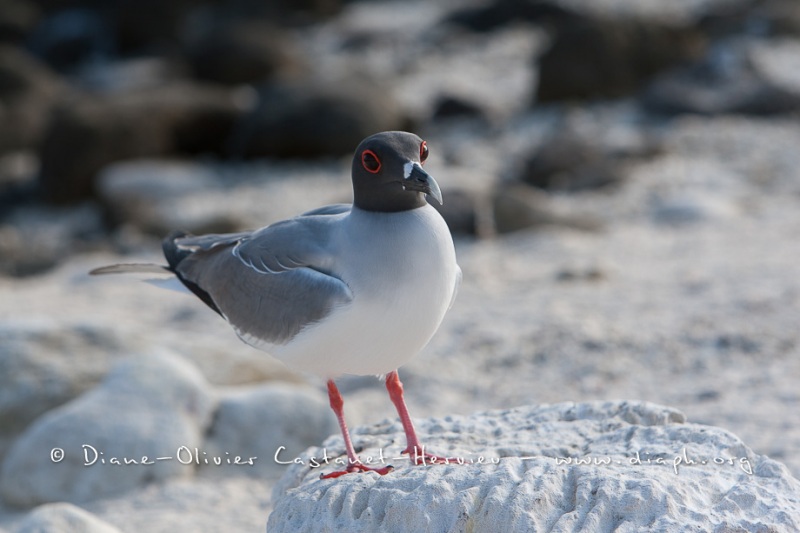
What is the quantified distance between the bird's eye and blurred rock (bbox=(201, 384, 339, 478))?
301 centimetres

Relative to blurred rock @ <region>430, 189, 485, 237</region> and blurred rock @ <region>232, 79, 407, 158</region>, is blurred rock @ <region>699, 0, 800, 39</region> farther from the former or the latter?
blurred rock @ <region>430, 189, 485, 237</region>

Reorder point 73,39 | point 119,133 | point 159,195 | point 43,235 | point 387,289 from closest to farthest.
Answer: point 387,289 < point 159,195 < point 43,235 < point 119,133 < point 73,39

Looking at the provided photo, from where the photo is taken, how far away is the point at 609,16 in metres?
17.2

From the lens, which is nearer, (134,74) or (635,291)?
(635,291)

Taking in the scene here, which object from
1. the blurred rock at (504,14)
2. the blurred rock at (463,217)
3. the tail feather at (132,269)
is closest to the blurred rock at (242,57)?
the blurred rock at (504,14)

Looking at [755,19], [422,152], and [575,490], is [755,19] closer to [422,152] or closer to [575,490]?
[422,152]

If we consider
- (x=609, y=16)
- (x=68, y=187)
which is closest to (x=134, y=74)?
(x=68, y=187)

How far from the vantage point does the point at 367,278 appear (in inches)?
145

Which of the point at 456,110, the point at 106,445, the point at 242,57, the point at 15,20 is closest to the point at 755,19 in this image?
the point at 456,110

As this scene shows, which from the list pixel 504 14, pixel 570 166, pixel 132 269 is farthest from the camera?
pixel 504 14

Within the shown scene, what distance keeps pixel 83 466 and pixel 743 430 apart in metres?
3.69

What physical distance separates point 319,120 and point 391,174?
11.6 metres

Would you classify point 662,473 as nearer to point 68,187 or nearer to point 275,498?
point 275,498

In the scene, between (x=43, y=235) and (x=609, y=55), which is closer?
(x=43, y=235)
